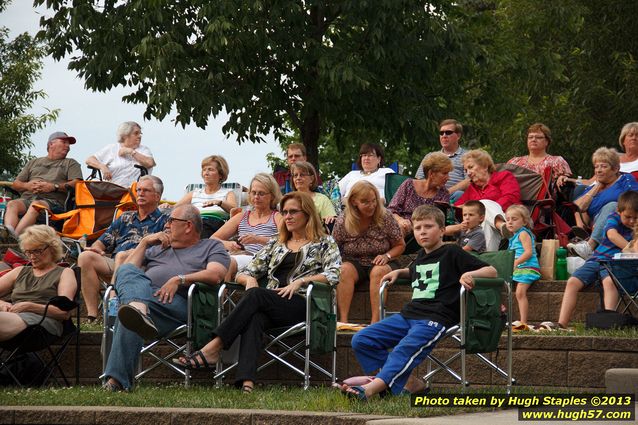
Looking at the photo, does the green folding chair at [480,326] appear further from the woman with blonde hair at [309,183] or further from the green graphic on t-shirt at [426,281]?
the woman with blonde hair at [309,183]

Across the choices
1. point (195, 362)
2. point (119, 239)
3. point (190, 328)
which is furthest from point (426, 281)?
point (119, 239)

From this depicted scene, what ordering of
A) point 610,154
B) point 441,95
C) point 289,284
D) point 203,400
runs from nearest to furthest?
point 203,400 < point 289,284 < point 610,154 < point 441,95

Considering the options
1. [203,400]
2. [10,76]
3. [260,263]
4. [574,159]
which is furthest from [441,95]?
[10,76]

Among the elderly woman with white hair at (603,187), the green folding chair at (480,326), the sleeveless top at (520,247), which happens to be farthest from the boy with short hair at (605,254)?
A: the green folding chair at (480,326)

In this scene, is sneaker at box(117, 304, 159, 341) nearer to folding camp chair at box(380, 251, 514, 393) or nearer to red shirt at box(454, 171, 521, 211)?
folding camp chair at box(380, 251, 514, 393)

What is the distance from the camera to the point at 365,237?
36.2 feet

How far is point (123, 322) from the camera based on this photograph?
910 centimetres

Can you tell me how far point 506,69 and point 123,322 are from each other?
533 inches

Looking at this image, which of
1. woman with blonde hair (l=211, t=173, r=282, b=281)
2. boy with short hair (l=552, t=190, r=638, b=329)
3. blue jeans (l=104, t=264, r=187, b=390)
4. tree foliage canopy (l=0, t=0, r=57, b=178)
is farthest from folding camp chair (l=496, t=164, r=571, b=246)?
tree foliage canopy (l=0, t=0, r=57, b=178)

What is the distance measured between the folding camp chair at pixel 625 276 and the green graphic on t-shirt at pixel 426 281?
2.03 m

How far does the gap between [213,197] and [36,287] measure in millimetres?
3274

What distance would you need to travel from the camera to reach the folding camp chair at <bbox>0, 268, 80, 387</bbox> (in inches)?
380

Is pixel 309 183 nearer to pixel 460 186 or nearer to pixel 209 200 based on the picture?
pixel 209 200

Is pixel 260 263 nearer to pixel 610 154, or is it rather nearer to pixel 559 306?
pixel 559 306
